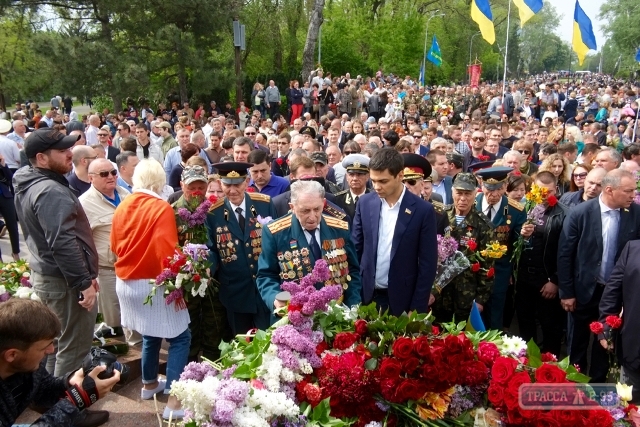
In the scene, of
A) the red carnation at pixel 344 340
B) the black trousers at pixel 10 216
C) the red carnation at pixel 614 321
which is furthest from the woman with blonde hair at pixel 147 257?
the black trousers at pixel 10 216

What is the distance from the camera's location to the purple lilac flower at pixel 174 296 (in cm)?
409

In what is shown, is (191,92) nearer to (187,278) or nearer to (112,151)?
(112,151)

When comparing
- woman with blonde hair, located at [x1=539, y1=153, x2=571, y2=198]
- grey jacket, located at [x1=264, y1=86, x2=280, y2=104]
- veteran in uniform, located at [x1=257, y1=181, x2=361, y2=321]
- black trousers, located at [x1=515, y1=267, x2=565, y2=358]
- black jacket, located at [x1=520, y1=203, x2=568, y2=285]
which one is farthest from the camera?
grey jacket, located at [x1=264, y1=86, x2=280, y2=104]

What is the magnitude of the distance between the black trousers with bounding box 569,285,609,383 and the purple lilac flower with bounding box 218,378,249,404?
3684 millimetres

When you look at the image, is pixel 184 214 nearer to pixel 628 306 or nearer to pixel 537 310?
pixel 628 306

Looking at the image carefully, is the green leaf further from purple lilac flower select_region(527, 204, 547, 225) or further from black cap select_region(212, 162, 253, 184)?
purple lilac flower select_region(527, 204, 547, 225)

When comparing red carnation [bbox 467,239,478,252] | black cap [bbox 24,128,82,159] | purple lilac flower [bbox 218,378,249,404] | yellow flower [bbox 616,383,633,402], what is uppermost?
black cap [bbox 24,128,82,159]

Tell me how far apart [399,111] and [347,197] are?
53.0 ft

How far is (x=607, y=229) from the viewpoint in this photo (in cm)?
475

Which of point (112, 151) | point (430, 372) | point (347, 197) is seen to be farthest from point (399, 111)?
point (430, 372)

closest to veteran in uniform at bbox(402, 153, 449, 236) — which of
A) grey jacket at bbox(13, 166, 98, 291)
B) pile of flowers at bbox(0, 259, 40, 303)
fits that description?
grey jacket at bbox(13, 166, 98, 291)

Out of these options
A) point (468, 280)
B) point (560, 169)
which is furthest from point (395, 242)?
point (560, 169)

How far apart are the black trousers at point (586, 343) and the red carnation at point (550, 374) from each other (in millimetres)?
2658

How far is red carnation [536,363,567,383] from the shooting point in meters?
2.38
